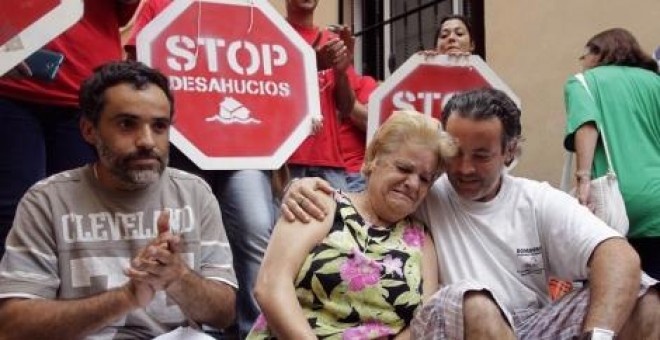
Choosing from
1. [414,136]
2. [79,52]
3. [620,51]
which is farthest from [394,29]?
[414,136]

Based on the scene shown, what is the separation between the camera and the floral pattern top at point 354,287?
236 cm

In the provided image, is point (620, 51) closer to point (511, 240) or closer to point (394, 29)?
point (511, 240)

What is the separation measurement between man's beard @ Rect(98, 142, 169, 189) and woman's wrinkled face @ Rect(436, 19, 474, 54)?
2.45m

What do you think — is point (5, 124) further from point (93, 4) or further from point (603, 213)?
point (603, 213)

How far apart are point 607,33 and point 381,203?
77.7 inches

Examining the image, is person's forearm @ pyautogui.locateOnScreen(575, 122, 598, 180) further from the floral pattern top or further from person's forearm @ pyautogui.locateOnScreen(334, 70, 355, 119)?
the floral pattern top

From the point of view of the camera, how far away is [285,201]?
2443 millimetres

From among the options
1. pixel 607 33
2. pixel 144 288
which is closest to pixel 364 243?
pixel 144 288

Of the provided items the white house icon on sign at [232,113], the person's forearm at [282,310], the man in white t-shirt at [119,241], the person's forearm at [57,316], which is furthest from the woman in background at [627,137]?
the person's forearm at [57,316]

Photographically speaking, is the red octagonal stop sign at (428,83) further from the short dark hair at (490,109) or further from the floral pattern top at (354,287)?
the floral pattern top at (354,287)

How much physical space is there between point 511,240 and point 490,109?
1.26ft

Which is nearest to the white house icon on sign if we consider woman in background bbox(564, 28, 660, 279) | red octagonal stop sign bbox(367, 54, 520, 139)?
red octagonal stop sign bbox(367, 54, 520, 139)

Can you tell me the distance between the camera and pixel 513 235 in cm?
258

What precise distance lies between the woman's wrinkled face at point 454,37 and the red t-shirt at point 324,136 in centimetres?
77
